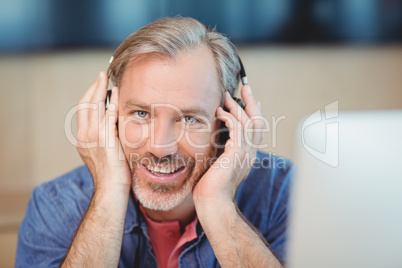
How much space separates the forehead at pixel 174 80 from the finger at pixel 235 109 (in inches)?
1.3

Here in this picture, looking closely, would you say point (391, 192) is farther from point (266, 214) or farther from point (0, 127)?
point (0, 127)

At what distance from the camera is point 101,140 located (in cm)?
119

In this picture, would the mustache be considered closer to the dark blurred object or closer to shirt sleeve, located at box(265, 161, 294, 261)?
shirt sleeve, located at box(265, 161, 294, 261)

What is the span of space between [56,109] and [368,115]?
6.16 feet

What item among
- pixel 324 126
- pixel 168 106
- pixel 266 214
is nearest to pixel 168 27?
pixel 168 106

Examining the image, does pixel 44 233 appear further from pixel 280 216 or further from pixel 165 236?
pixel 280 216

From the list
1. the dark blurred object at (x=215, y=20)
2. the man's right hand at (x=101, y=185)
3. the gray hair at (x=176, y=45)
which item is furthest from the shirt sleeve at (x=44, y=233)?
the dark blurred object at (x=215, y=20)

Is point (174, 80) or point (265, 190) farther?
point (265, 190)

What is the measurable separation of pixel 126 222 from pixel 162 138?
25cm

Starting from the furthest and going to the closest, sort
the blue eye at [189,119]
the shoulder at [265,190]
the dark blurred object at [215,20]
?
1. the dark blurred object at [215,20]
2. the shoulder at [265,190]
3. the blue eye at [189,119]

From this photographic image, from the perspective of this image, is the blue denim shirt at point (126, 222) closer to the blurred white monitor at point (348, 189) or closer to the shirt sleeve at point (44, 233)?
the shirt sleeve at point (44, 233)

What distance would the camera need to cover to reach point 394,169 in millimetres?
688

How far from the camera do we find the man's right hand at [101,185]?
1.10 meters

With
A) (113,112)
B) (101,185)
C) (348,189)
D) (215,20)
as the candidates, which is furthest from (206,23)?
(348,189)
